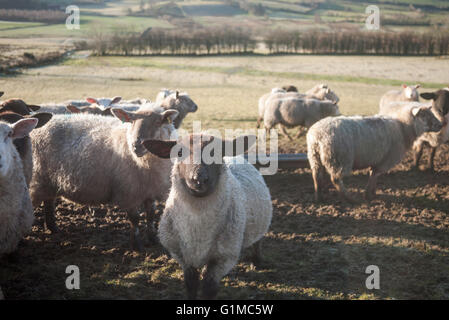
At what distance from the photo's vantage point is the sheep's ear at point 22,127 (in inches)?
144

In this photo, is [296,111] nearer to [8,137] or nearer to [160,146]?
[160,146]

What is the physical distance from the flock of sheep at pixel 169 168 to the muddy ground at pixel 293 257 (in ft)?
1.11

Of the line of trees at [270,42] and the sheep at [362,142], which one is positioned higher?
the line of trees at [270,42]

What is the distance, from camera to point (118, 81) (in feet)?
65.2

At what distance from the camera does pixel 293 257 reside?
4.41 metres

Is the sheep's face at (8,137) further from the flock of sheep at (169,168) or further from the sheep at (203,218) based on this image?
the sheep at (203,218)

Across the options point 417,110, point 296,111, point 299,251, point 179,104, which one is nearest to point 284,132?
point 296,111

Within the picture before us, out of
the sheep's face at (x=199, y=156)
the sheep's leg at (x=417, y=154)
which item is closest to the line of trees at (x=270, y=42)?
the sheep's leg at (x=417, y=154)

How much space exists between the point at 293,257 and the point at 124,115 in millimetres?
2721

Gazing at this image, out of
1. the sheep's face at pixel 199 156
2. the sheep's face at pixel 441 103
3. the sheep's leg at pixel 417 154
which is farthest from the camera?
the sheep's face at pixel 441 103

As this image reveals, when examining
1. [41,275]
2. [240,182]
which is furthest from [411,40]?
[41,275]

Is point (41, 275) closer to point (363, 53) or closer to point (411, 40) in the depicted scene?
point (411, 40)

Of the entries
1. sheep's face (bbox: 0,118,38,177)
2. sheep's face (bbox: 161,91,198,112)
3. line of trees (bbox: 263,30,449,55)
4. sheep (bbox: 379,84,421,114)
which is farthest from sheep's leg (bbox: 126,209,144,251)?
line of trees (bbox: 263,30,449,55)

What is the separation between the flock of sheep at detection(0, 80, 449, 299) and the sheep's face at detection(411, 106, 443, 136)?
18 mm
